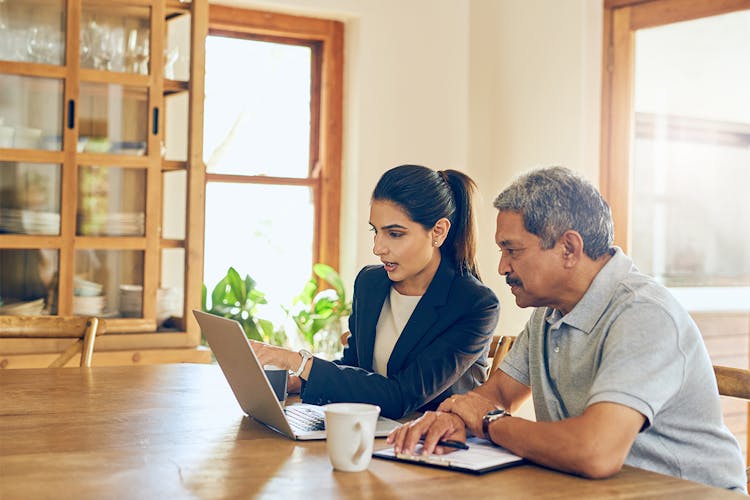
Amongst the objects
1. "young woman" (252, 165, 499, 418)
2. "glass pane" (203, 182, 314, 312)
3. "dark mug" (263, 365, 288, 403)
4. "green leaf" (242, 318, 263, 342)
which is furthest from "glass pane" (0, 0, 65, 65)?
"dark mug" (263, 365, 288, 403)

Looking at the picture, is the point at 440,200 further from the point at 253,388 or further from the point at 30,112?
the point at 30,112

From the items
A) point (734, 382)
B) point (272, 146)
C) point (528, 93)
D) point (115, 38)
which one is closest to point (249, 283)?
point (272, 146)

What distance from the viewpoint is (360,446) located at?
133 centimetres

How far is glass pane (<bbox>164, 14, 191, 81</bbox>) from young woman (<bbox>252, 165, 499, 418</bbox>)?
1.55 meters

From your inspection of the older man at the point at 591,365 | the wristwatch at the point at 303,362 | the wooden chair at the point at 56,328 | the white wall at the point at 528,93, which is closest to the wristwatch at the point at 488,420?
the older man at the point at 591,365

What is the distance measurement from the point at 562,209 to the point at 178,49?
7.96ft

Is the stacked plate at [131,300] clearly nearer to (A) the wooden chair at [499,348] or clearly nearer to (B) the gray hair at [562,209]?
(A) the wooden chair at [499,348]

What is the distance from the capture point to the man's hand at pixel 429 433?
1.47 m

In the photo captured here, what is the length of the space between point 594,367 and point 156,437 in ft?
2.54

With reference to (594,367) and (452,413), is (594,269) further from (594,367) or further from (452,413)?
(452,413)

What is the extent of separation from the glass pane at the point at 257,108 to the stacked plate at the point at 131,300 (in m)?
0.95

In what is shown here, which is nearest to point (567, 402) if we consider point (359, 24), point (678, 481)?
point (678, 481)

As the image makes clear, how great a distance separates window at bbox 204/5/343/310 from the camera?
4.31 metres

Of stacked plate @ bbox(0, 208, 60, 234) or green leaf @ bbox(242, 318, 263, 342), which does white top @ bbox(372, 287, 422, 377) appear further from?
green leaf @ bbox(242, 318, 263, 342)
